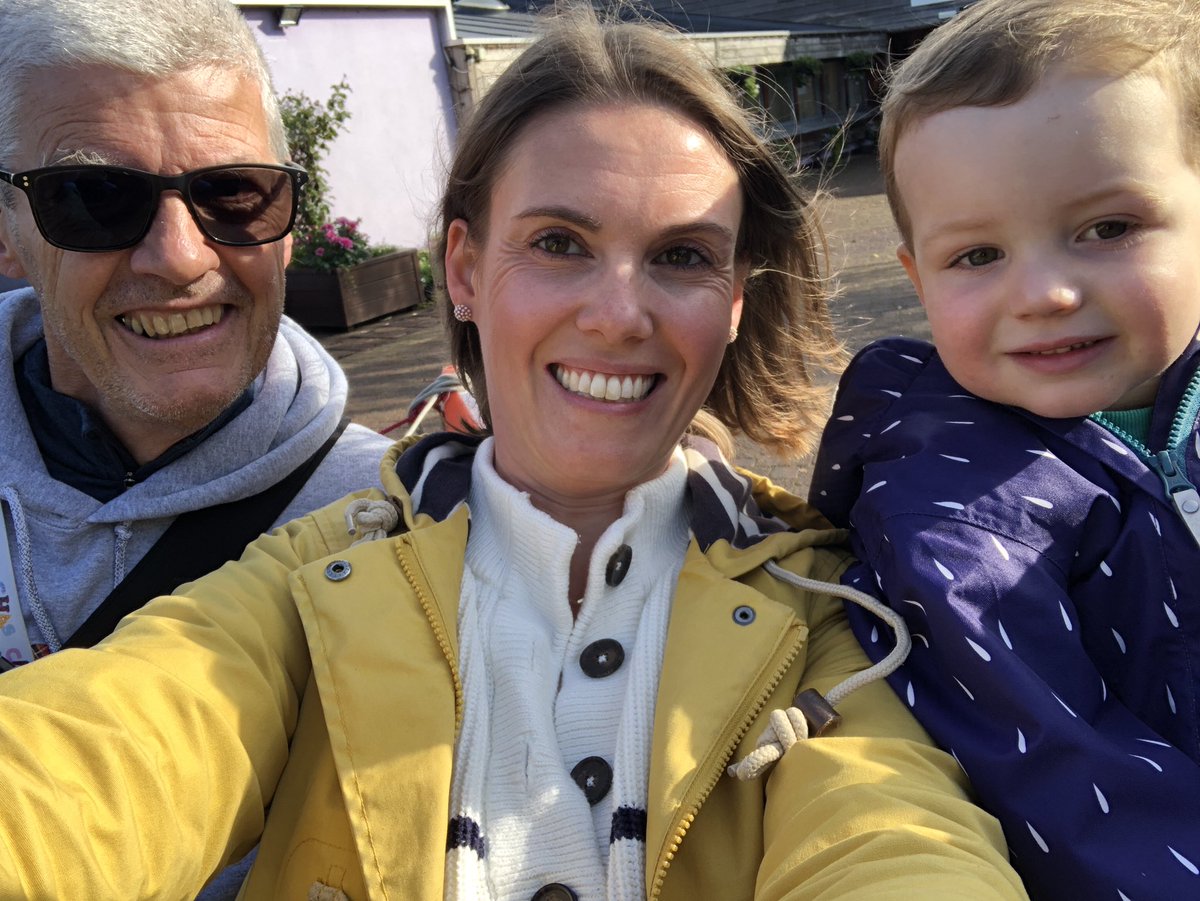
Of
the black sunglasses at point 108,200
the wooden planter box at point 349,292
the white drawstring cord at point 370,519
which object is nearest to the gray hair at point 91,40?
the black sunglasses at point 108,200

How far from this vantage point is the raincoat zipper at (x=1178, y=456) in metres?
1.65

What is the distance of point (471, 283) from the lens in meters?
2.22

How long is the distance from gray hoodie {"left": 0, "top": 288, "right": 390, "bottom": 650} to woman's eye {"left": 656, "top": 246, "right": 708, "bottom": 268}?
959 millimetres

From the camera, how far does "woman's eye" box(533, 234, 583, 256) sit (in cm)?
194

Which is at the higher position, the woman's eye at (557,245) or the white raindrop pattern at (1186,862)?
the woman's eye at (557,245)

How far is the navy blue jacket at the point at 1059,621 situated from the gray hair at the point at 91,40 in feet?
5.48

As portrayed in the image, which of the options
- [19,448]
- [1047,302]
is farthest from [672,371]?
[19,448]

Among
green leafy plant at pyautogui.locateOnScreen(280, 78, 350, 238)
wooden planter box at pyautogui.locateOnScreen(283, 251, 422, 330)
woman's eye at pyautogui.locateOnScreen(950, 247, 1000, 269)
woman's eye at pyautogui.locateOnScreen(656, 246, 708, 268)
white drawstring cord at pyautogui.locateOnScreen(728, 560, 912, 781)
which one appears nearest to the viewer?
white drawstring cord at pyautogui.locateOnScreen(728, 560, 912, 781)

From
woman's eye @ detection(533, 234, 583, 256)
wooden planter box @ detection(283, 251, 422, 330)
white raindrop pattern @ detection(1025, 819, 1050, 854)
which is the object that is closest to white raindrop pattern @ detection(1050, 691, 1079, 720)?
white raindrop pattern @ detection(1025, 819, 1050, 854)

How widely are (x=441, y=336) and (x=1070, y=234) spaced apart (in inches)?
213

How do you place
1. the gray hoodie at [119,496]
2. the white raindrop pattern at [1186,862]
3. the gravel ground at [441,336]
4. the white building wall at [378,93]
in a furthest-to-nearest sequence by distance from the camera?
the white building wall at [378,93] → the gravel ground at [441,336] → the gray hoodie at [119,496] → the white raindrop pattern at [1186,862]

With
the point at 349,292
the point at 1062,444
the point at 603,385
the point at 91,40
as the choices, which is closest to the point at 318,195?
the point at 349,292

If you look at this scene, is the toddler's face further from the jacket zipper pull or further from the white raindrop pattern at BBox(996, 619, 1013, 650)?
the white raindrop pattern at BBox(996, 619, 1013, 650)

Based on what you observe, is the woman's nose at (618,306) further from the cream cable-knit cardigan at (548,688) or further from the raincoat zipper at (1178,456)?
the raincoat zipper at (1178,456)
